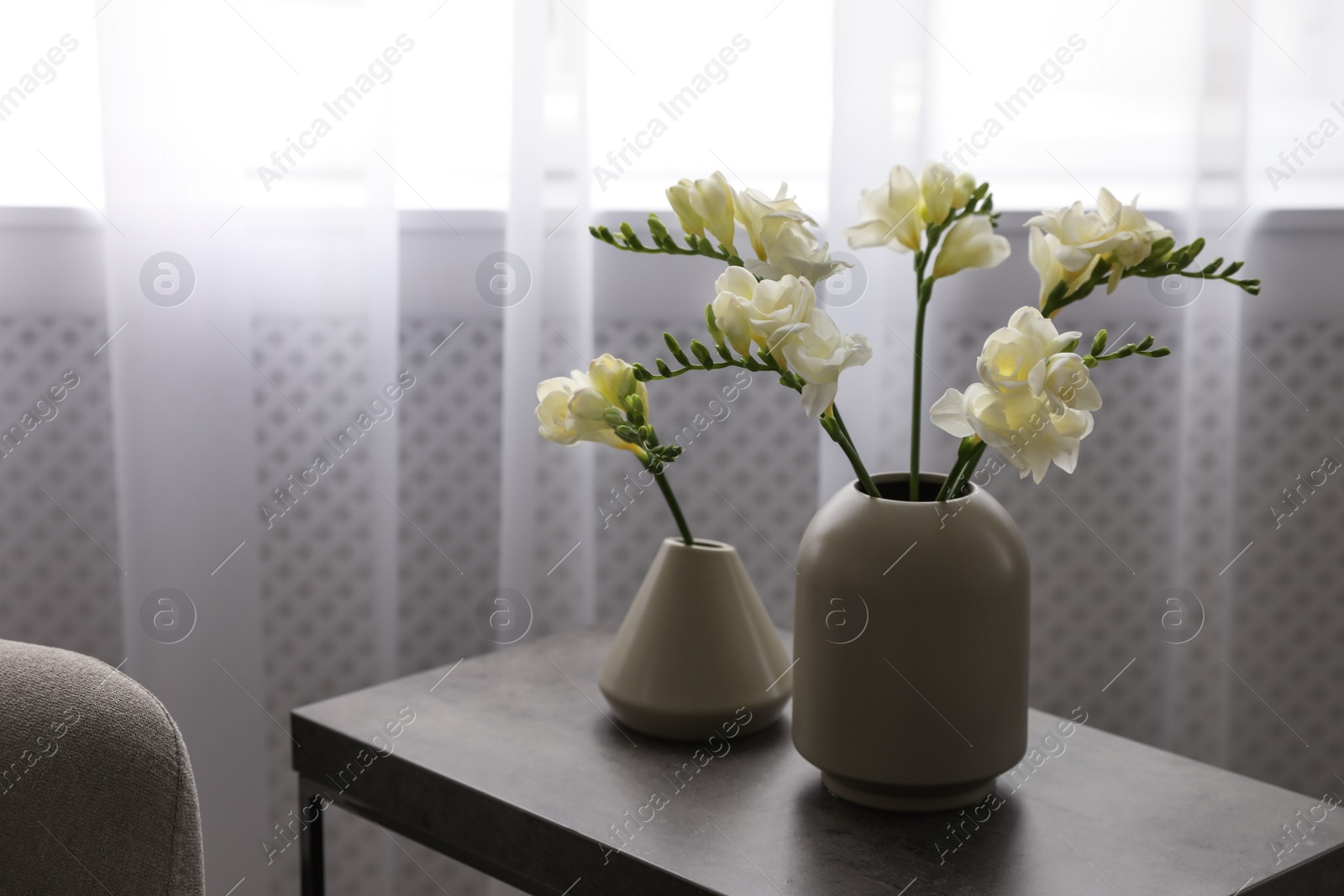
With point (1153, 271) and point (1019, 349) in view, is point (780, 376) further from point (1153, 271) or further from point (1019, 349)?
point (1153, 271)

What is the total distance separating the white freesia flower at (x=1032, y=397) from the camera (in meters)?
0.69

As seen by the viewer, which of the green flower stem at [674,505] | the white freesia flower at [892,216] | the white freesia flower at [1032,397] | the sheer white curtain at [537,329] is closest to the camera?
the white freesia flower at [1032,397]

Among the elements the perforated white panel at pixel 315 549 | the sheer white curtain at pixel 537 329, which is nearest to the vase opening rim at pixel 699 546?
the sheer white curtain at pixel 537 329

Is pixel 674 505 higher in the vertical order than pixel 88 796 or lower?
higher

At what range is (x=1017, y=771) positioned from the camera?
0.89 metres

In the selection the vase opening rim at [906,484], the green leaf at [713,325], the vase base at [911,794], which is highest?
the green leaf at [713,325]

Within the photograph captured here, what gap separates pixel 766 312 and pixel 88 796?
49cm

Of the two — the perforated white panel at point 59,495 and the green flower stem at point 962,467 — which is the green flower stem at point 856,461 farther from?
the perforated white panel at point 59,495

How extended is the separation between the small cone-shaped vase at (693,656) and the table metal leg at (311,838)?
0.25 m

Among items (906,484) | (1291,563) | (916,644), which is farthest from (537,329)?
(1291,563)

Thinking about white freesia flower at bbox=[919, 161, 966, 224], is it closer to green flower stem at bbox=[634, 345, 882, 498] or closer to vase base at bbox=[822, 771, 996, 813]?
green flower stem at bbox=[634, 345, 882, 498]

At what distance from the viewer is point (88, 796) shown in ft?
2.32

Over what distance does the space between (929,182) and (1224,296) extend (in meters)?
0.79

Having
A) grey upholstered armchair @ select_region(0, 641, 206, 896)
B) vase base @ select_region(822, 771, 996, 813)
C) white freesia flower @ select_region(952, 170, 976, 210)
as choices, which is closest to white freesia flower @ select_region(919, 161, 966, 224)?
white freesia flower @ select_region(952, 170, 976, 210)
